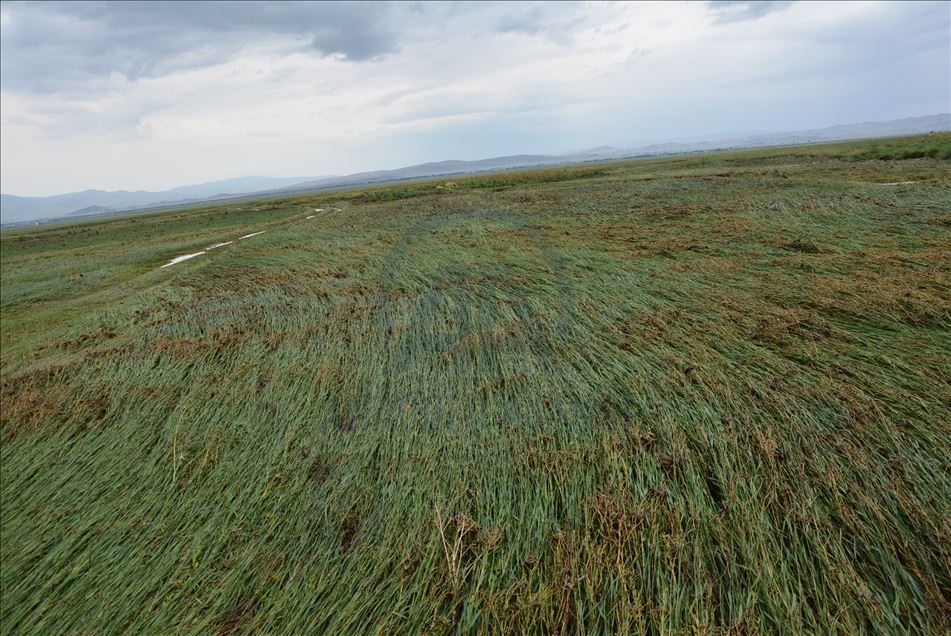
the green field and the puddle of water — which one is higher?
the puddle of water

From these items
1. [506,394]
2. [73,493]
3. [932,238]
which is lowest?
[73,493]

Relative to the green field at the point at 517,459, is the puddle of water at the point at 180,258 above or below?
above

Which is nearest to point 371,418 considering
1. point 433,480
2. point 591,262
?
point 433,480

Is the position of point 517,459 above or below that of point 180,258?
below

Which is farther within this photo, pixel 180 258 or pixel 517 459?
pixel 180 258

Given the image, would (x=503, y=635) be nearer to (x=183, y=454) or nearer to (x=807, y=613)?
(x=807, y=613)

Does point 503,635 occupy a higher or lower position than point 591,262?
lower

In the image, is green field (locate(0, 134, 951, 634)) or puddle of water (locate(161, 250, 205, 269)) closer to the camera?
green field (locate(0, 134, 951, 634))

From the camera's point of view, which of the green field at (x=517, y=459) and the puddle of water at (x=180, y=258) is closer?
the green field at (x=517, y=459)
